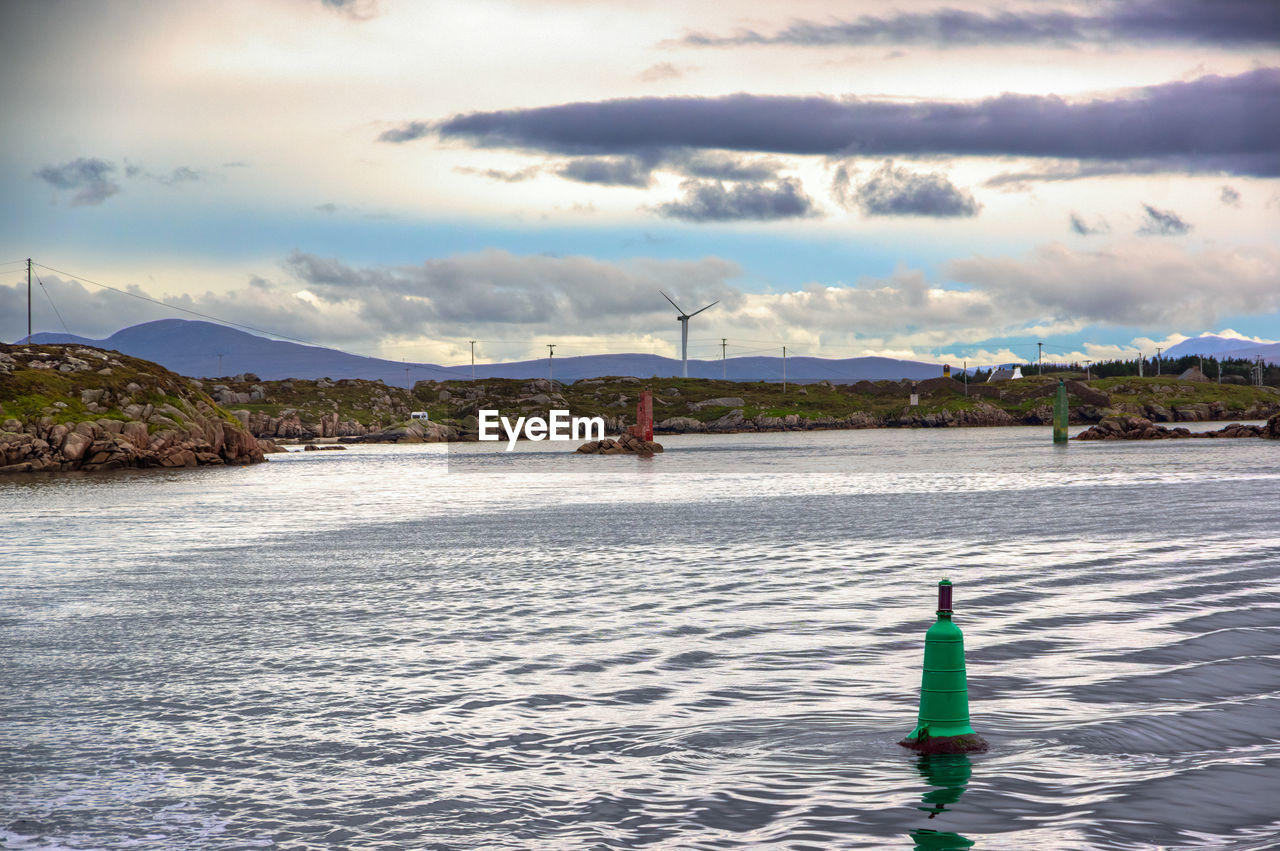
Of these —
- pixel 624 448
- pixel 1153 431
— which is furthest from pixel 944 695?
pixel 1153 431

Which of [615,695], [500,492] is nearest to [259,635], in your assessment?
[615,695]

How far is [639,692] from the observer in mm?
15609

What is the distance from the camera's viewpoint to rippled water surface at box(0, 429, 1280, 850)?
10.3 m

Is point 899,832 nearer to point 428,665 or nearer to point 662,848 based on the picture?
point 662,848

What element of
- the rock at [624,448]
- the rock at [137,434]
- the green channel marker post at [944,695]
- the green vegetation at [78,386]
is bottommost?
the rock at [624,448]

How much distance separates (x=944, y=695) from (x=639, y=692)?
5171 millimetres

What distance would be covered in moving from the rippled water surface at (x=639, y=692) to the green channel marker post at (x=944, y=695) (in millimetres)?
261

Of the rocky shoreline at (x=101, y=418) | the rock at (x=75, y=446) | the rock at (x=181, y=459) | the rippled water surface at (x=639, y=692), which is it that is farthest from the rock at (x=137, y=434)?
the rippled water surface at (x=639, y=692)

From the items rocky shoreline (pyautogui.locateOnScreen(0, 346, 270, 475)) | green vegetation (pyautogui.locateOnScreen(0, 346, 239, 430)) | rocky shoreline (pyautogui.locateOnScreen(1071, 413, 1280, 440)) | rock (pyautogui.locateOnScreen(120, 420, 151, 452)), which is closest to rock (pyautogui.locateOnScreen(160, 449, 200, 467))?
rocky shoreline (pyautogui.locateOnScreen(0, 346, 270, 475))

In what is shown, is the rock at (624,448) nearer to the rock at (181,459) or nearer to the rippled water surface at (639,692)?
the rock at (181,459)

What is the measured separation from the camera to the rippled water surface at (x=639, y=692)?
33.9 feet

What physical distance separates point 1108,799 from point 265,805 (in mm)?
8611

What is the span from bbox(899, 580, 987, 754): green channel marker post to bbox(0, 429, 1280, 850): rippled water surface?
26cm

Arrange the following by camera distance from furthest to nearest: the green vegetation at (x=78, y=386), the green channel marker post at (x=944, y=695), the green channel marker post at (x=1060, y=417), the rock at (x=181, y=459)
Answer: the green channel marker post at (x=1060, y=417)
the rock at (x=181, y=459)
the green vegetation at (x=78, y=386)
the green channel marker post at (x=944, y=695)
